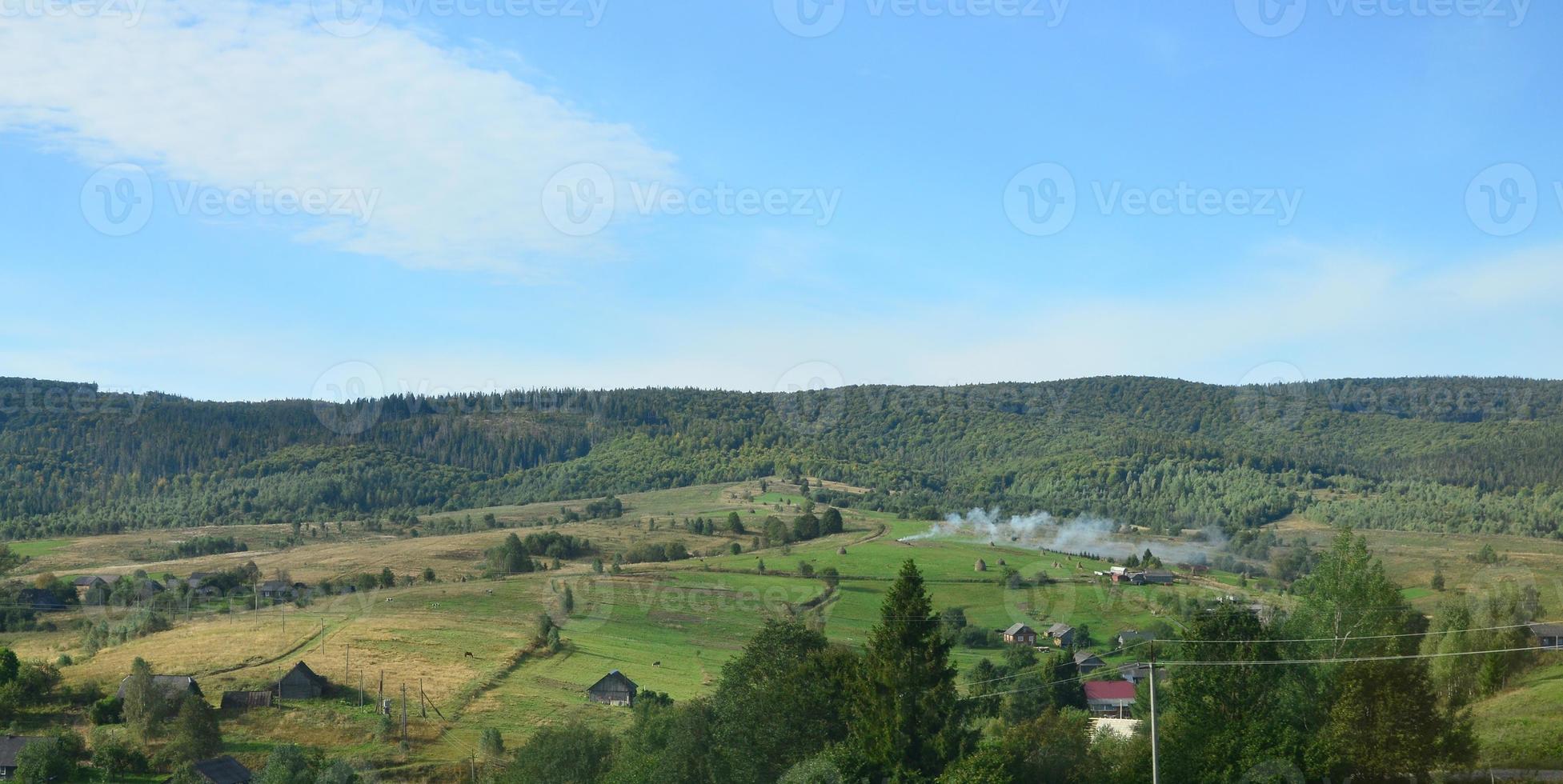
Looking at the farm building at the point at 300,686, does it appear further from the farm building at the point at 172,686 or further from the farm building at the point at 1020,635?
the farm building at the point at 1020,635

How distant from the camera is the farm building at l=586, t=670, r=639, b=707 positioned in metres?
59.1

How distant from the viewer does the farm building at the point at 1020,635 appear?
3046 inches

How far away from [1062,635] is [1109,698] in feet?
45.8

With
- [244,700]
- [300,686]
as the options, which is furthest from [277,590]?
[244,700]

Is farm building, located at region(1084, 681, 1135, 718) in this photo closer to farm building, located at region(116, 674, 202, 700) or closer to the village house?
farm building, located at region(116, 674, 202, 700)

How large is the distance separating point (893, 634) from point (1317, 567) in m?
17.6

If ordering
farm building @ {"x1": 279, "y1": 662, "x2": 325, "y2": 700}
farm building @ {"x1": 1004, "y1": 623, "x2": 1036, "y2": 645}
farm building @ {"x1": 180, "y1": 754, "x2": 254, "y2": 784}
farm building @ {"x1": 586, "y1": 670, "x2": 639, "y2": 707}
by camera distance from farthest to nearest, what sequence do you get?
farm building @ {"x1": 1004, "y1": 623, "x2": 1036, "y2": 645} → farm building @ {"x1": 279, "y1": 662, "x2": 325, "y2": 700} → farm building @ {"x1": 586, "y1": 670, "x2": 639, "y2": 707} → farm building @ {"x1": 180, "y1": 754, "x2": 254, "y2": 784}

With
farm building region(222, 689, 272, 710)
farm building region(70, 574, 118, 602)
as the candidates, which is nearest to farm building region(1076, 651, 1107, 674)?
farm building region(222, 689, 272, 710)

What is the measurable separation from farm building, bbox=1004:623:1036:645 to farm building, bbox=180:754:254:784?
47.6 meters

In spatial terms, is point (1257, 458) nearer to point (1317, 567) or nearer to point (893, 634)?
point (1317, 567)

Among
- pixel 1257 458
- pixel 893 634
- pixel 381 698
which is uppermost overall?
pixel 1257 458

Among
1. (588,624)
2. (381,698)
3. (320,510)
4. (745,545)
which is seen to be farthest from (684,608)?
(320,510)

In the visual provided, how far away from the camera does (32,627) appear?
3140 inches

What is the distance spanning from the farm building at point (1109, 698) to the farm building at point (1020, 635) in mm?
12027
